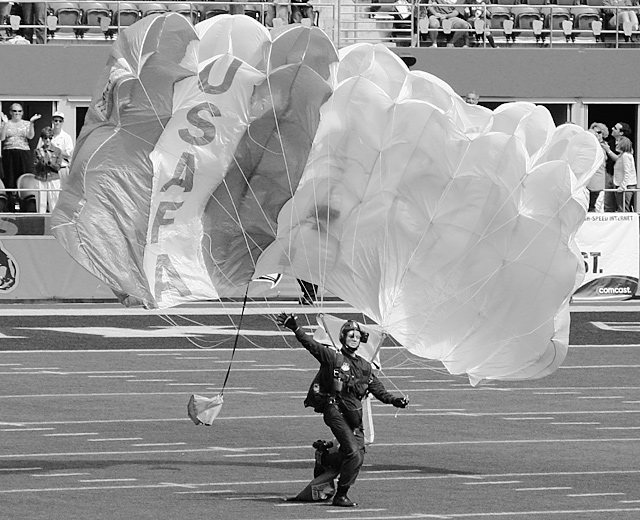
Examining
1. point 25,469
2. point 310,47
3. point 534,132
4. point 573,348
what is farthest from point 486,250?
point 573,348

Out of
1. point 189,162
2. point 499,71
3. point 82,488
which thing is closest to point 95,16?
point 499,71

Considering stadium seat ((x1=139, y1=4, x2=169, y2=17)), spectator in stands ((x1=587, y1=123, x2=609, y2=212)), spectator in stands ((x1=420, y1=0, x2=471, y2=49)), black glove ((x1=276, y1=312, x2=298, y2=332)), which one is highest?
stadium seat ((x1=139, y1=4, x2=169, y2=17))

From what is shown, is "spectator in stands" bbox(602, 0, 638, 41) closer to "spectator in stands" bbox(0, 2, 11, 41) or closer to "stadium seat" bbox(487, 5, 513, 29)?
"stadium seat" bbox(487, 5, 513, 29)

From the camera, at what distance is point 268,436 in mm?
16891

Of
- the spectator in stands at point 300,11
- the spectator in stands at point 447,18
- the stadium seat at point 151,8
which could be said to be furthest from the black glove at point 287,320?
the spectator in stands at point 447,18

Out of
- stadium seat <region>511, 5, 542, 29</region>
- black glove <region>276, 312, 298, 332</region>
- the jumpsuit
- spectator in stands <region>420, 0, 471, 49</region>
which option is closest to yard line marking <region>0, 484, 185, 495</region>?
the jumpsuit

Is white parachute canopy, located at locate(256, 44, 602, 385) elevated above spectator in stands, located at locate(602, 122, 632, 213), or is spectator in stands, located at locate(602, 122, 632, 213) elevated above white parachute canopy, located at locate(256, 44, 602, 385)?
white parachute canopy, located at locate(256, 44, 602, 385)

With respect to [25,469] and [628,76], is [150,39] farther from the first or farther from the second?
[628,76]

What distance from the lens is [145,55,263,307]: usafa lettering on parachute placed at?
45.8 feet

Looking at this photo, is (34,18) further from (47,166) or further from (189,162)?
(189,162)

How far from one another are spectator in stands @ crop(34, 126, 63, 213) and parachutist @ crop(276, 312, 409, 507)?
1612 centimetres

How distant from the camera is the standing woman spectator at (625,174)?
100 feet

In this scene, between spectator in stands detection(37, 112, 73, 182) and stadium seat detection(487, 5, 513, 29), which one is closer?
spectator in stands detection(37, 112, 73, 182)

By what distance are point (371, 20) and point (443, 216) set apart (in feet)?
63.0
